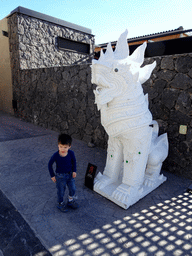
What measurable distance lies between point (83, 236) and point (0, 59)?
31.6ft

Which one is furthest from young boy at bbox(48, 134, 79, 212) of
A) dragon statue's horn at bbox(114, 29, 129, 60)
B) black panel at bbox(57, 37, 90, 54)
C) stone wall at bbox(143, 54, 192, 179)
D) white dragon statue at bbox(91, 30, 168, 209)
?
black panel at bbox(57, 37, 90, 54)

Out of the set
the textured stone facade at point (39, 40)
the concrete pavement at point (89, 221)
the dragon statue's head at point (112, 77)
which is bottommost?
the concrete pavement at point (89, 221)

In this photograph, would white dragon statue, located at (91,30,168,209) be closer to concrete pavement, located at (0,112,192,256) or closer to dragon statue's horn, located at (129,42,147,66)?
dragon statue's horn, located at (129,42,147,66)

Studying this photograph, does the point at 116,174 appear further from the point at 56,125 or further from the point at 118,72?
the point at 56,125

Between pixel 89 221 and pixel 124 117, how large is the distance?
1343mm

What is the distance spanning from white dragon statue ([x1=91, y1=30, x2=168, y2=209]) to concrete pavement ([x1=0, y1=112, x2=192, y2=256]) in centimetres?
22

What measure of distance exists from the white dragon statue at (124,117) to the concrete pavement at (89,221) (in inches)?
8.6

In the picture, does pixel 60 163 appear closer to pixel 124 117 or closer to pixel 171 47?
pixel 124 117

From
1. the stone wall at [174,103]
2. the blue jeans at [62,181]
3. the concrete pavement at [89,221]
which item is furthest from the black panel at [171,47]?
the blue jeans at [62,181]

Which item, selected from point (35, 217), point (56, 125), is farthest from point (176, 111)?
point (56, 125)

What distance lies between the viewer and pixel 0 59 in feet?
29.8

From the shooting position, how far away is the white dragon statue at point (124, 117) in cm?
217

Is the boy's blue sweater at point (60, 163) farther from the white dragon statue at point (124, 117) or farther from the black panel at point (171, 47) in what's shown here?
the black panel at point (171, 47)

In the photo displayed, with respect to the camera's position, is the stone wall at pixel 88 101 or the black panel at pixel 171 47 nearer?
the stone wall at pixel 88 101
